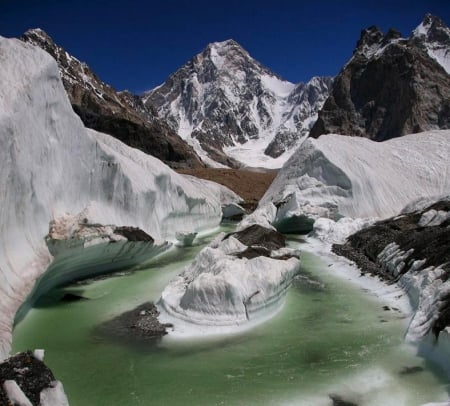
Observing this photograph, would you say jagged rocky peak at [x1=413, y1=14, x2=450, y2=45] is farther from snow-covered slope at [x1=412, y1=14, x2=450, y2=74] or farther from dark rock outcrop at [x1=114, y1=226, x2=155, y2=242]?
dark rock outcrop at [x1=114, y1=226, x2=155, y2=242]

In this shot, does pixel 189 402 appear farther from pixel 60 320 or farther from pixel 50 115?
pixel 50 115

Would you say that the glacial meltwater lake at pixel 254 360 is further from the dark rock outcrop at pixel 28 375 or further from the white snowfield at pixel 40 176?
the white snowfield at pixel 40 176

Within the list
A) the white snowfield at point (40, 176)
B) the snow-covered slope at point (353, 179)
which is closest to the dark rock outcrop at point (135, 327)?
the white snowfield at point (40, 176)

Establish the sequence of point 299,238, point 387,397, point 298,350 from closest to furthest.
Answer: point 387,397
point 298,350
point 299,238

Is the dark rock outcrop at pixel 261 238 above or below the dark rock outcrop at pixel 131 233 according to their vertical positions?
below

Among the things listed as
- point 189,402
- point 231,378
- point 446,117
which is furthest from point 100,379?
point 446,117

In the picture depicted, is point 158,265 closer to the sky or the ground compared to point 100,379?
closer to the sky

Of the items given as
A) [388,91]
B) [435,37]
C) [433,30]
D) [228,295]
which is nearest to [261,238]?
[228,295]

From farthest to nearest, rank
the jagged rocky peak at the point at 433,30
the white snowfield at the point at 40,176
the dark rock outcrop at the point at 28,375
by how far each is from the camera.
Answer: the jagged rocky peak at the point at 433,30, the white snowfield at the point at 40,176, the dark rock outcrop at the point at 28,375
